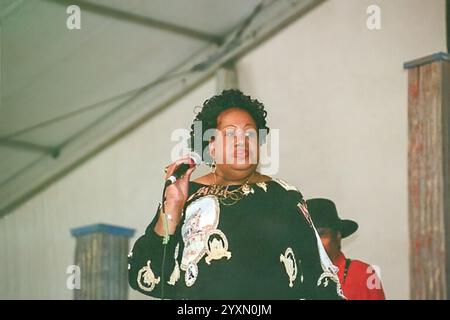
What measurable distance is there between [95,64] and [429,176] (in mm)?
1419

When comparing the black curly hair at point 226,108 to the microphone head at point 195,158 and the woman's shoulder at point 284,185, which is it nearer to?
the microphone head at point 195,158

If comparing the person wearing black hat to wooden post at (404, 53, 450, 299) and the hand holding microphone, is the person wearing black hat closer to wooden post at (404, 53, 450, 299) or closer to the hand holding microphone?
wooden post at (404, 53, 450, 299)

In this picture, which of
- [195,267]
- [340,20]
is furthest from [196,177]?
[340,20]

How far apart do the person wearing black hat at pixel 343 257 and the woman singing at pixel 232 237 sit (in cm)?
14

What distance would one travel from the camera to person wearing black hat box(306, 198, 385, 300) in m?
3.62

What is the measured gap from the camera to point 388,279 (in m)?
3.65

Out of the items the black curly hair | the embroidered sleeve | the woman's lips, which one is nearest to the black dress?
the embroidered sleeve

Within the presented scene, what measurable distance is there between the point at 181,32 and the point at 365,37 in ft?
2.58

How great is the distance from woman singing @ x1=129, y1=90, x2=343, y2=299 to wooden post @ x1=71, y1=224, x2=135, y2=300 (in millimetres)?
304

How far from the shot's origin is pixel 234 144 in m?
3.56

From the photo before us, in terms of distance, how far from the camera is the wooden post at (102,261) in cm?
385

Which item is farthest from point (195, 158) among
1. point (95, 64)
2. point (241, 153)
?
point (95, 64)

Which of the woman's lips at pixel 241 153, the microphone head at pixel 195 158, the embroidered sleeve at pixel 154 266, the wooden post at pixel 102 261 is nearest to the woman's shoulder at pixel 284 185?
the woman's lips at pixel 241 153
